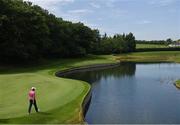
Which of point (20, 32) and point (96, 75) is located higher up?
point (20, 32)

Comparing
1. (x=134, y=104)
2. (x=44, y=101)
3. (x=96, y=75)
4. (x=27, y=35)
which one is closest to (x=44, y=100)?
(x=44, y=101)

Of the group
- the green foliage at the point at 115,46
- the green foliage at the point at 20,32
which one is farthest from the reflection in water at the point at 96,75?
the green foliage at the point at 115,46

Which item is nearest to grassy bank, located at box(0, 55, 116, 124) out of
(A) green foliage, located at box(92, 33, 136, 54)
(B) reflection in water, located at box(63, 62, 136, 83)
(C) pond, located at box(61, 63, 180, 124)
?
(C) pond, located at box(61, 63, 180, 124)

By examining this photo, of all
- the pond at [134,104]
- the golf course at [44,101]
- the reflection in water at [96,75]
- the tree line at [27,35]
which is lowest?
the reflection in water at [96,75]

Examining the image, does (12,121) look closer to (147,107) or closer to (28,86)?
(147,107)

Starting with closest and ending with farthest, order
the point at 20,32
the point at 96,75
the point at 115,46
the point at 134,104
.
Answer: the point at 134,104 → the point at 96,75 → the point at 20,32 → the point at 115,46

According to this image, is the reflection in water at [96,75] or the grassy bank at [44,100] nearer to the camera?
the grassy bank at [44,100]

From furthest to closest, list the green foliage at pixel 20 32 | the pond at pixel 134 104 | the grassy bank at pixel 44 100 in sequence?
the green foliage at pixel 20 32
the pond at pixel 134 104
the grassy bank at pixel 44 100

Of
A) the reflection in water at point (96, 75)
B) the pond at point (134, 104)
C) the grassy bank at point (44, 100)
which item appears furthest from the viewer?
the reflection in water at point (96, 75)

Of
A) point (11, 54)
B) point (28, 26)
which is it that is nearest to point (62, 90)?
point (11, 54)

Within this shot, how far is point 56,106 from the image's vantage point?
3422 centimetres

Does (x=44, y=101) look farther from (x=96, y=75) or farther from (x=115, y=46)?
(x=115, y=46)

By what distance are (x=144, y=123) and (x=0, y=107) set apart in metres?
12.1

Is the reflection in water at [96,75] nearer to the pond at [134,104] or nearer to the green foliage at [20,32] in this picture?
the pond at [134,104]
